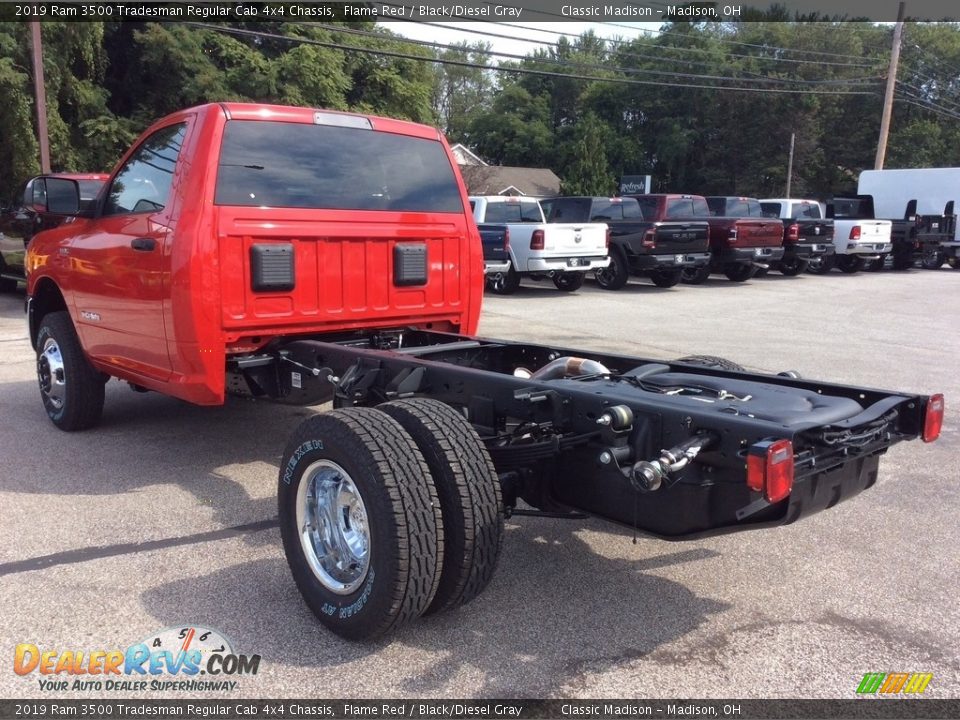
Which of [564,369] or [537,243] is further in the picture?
[537,243]

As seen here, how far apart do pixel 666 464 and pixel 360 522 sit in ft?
4.12

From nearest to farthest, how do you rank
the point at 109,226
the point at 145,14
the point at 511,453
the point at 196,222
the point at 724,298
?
the point at 511,453, the point at 196,222, the point at 109,226, the point at 724,298, the point at 145,14

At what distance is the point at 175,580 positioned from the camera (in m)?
3.80

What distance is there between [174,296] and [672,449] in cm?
292

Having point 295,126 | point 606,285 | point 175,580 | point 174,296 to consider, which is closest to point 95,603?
point 175,580

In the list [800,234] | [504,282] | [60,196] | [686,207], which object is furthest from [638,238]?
[60,196]

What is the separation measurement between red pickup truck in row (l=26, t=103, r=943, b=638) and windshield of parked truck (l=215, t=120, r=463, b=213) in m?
0.01

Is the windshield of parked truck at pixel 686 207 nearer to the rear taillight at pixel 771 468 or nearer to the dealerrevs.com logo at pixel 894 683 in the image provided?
the dealerrevs.com logo at pixel 894 683

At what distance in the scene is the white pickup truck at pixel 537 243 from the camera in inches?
655

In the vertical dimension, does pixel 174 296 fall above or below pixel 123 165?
below

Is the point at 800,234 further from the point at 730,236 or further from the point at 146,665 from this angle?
the point at 146,665

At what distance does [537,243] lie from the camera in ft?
54.5

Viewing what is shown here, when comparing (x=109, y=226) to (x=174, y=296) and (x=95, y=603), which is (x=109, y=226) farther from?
(x=95, y=603)

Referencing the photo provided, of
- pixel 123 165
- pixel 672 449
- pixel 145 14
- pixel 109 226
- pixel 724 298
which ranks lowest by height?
pixel 724 298
